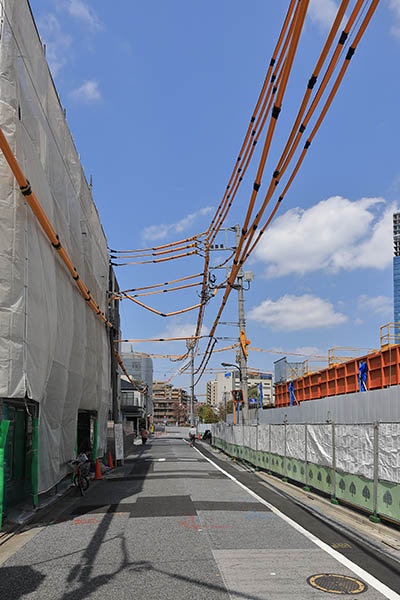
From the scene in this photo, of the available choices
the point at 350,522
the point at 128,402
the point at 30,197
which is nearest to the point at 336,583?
the point at 350,522

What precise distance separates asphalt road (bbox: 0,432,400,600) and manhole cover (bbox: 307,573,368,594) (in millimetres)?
14

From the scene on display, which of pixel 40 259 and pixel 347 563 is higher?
pixel 40 259

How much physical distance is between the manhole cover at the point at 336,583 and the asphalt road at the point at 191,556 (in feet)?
0.04

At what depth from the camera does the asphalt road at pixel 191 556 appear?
20.9 ft

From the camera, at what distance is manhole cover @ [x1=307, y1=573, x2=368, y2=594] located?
6301mm

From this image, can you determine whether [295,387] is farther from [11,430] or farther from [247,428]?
[11,430]

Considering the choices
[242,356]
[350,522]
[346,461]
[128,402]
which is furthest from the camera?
[128,402]

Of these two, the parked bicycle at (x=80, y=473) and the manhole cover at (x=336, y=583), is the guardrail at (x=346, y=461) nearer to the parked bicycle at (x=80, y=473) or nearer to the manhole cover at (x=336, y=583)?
the manhole cover at (x=336, y=583)

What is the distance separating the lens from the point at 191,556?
788cm

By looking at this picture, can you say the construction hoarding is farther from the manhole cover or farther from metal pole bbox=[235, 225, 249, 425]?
metal pole bbox=[235, 225, 249, 425]

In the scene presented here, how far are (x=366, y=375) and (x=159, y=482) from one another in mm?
8337

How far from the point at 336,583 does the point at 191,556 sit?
224 cm

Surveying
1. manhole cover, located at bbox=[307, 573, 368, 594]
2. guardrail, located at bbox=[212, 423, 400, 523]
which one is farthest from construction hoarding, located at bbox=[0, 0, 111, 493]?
guardrail, located at bbox=[212, 423, 400, 523]

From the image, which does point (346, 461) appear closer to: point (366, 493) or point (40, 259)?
point (366, 493)
